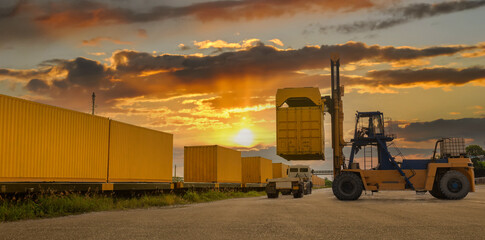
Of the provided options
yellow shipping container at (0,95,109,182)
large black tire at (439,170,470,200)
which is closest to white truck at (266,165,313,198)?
large black tire at (439,170,470,200)

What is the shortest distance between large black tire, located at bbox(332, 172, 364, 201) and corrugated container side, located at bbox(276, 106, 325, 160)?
482 cm

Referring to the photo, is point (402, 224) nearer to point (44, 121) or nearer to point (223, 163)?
point (44, 121)

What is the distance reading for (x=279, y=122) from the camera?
2739 centimetres

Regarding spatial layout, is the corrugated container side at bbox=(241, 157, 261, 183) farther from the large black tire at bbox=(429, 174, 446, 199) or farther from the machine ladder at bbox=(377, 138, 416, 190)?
the large black tire at bbox=(429, 174, 446, 199)

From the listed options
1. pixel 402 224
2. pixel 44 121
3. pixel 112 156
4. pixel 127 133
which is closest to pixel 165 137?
pixel 127 133

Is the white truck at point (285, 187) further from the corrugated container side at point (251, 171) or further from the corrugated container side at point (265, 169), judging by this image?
the corrugated container side at point (265, 169)

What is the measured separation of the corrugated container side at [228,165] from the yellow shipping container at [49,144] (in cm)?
1288

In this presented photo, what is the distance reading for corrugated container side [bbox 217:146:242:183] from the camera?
3006 centimetres

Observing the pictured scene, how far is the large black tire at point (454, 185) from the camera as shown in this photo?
21109 millimetres

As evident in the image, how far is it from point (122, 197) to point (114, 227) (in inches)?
378

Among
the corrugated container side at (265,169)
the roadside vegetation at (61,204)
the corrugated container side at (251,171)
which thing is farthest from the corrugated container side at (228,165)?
the roadside vegetation at (61,204)

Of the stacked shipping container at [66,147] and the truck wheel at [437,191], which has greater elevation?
the stacked shipping container at [66,147]

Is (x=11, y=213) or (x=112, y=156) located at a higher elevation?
(x=112, y=156)

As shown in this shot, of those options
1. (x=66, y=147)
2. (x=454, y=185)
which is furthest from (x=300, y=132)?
(x=66, y=147)
